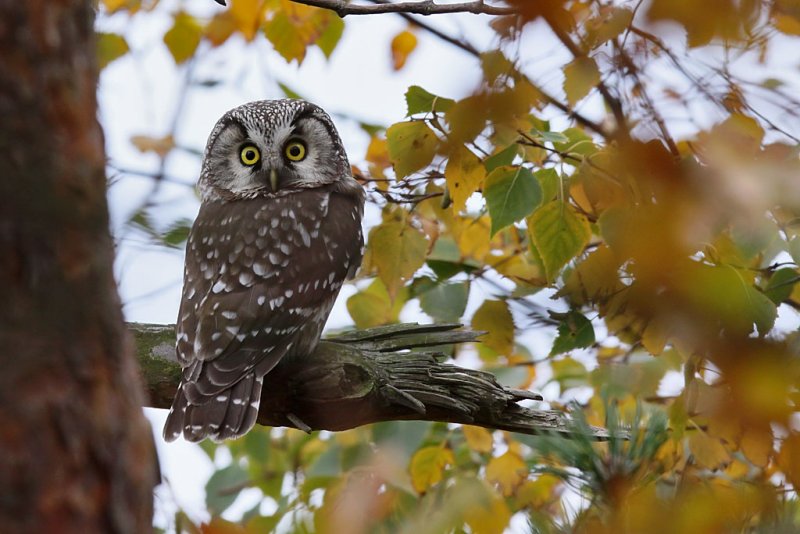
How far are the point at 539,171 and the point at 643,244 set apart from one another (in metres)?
1.69

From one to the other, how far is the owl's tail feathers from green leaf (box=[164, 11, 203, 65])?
217 cm

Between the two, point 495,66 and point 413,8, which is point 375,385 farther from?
point 495,66

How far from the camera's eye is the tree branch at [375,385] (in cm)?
298

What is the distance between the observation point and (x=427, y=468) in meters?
4.09

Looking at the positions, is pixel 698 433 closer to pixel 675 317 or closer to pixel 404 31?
pixel 675 317

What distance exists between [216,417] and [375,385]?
525mm

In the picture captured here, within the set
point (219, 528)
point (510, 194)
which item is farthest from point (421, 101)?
point (219, 528)

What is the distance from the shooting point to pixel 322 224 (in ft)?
11.9

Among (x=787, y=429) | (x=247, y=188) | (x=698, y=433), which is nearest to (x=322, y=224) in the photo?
(x=247, y=188)

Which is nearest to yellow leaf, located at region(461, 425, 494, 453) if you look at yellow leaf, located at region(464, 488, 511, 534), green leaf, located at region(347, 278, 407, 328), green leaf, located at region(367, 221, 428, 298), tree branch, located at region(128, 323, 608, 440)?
green leaf, located at region(347, 278, 407, 328)

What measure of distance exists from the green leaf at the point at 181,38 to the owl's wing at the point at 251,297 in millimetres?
1132

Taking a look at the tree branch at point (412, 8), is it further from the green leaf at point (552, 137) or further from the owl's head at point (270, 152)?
the owl's head at point (270, 152)

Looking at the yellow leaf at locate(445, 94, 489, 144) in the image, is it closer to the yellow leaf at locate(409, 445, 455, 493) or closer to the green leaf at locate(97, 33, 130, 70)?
the yellow leaf at locate(409, 445, 455, 493)

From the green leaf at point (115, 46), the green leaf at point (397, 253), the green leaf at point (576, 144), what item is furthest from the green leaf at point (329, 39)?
the green leaf at point (576, 144)
